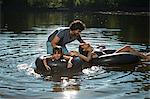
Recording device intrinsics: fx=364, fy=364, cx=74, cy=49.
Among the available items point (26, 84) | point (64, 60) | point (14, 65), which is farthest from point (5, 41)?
point (26, 84)

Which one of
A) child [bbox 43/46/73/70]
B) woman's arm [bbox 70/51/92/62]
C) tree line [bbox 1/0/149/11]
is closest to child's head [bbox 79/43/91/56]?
woman's arm [bbox 70/51/92/62]

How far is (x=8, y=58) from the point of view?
15188 mm

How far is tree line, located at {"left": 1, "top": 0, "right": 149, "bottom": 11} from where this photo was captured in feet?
265

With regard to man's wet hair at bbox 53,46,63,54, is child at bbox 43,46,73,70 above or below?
below

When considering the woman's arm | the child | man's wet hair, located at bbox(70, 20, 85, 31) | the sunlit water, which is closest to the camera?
the sunlit water

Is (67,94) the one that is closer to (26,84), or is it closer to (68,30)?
(26,84)

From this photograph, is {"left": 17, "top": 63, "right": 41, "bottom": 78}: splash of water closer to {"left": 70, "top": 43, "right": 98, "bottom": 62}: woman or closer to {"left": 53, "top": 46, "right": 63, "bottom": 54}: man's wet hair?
{"left": 53, "top": 46, "right": 63, "bottom": 54}: man's wet hair

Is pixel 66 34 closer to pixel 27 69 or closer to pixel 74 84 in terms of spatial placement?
pixel 27 69

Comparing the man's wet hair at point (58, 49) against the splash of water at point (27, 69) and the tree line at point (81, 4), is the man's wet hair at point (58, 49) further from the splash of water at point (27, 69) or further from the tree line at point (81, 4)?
the tree line at point (81, 4)

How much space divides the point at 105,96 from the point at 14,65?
5.23 m

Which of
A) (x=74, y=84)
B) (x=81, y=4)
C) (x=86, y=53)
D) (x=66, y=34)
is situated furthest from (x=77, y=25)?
(x=81, y=4)

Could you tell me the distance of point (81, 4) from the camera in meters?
91.0

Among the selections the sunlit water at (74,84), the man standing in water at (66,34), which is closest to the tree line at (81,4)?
the man standing in water at (66,34)

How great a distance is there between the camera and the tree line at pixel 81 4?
8080 cm
